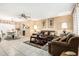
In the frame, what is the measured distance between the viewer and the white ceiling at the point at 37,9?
2.56 metres

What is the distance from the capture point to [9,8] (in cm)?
255

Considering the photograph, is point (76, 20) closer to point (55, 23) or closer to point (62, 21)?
point (62, 21)

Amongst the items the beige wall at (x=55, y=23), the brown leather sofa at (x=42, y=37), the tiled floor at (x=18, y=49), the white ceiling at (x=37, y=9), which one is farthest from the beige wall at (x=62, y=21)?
the tiled floor at (x=18, y=49)

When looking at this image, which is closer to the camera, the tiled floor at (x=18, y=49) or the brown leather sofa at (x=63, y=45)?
the brown leather sofa at (x=63, y=45)

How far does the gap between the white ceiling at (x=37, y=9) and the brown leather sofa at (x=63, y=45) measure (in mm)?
582

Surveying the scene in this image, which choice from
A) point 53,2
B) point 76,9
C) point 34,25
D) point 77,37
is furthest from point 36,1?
point 77,37

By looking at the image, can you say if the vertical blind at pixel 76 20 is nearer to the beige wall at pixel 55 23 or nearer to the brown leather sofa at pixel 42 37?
the beige wall at pixel 55 23

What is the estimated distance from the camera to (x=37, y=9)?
2.58m

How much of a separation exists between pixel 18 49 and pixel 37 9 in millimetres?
1012

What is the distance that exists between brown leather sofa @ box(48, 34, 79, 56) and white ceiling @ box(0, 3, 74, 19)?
0.58 meters

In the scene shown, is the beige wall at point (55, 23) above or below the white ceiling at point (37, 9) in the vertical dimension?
below

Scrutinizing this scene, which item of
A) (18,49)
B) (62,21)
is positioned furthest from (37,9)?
(18,49)

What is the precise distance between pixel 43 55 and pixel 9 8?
1.32 metres

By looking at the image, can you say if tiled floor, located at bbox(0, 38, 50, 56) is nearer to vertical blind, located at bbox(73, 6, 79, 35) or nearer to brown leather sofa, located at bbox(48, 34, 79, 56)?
brown leather sofa, located at bbox(48, 34, 79, 56)
